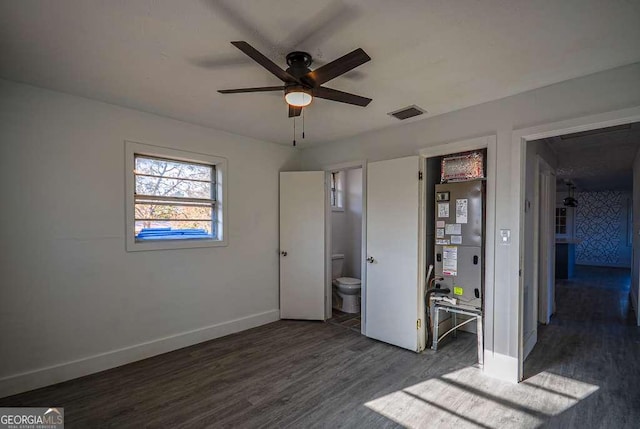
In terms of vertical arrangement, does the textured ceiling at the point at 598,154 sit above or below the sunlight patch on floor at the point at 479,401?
above

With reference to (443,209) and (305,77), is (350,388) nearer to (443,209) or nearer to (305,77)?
(443,209)

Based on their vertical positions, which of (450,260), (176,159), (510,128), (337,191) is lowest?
(450,260)

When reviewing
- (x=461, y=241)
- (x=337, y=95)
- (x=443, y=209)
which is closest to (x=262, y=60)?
(x=337, y=95)

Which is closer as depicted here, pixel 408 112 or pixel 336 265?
pixel 408 112

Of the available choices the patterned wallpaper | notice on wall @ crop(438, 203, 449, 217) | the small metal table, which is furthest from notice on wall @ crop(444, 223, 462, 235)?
the patterned wallpaper

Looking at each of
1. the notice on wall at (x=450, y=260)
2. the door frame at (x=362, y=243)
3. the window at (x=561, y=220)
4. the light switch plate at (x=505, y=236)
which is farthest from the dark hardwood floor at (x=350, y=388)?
the window at (x=561, y=220)

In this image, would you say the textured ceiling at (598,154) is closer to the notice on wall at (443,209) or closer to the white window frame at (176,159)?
the notice on wall at (443,209)

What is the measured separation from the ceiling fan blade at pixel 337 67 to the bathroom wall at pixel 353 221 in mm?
3470

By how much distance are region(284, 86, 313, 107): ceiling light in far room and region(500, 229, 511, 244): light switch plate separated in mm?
2016

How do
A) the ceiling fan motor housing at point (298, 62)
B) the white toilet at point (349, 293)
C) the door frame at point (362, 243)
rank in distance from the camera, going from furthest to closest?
the white toilet at point (349, 293)
the door frame at point (362, 243)
the ceiling fan motor housing at point (298, 62)

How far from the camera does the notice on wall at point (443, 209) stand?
3.19 metres

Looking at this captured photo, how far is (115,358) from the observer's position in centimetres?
279

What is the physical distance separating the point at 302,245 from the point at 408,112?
2168 mm

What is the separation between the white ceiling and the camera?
1547 mm
